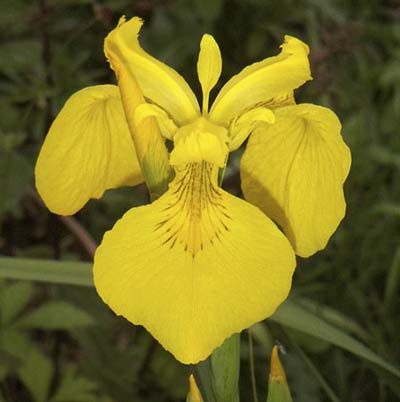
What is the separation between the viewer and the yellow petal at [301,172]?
1065 millimetres

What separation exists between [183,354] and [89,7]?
1545mm

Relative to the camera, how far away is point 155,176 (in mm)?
1010

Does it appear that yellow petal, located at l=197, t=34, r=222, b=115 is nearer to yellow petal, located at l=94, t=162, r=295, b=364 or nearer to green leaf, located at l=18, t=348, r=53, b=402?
yellow petal, located at l=94, t=162, r=295, b=364

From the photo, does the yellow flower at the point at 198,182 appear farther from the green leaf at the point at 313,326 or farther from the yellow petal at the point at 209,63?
the green leaf at the point at 313,326

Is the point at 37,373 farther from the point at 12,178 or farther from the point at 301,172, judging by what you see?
the point at 301,172

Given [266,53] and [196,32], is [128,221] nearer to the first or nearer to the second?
[196,32]

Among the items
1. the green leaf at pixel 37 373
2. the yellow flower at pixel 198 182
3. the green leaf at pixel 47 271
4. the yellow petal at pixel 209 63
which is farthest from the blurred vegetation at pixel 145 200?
the yellow petal at pixel 209 63

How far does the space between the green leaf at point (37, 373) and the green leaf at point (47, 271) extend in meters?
0.36

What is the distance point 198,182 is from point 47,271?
413 mm

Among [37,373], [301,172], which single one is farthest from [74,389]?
[301,172]

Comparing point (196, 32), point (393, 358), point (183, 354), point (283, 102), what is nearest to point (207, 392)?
point (183, 354)

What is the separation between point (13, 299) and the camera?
1.59 m

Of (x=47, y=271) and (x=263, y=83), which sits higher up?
(x=263, y=83)

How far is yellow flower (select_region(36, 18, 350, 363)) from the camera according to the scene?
3.04 feet
